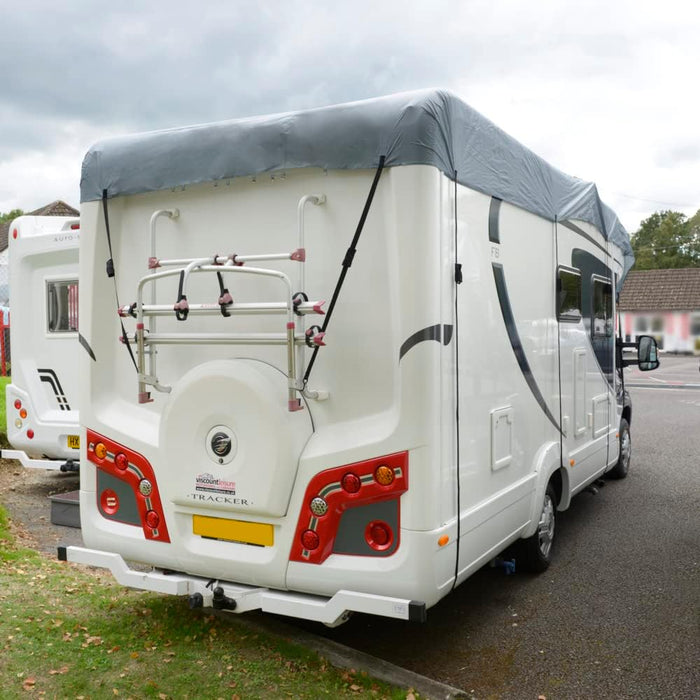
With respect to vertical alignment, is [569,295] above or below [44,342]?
above

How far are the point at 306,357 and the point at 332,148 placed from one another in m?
1.01

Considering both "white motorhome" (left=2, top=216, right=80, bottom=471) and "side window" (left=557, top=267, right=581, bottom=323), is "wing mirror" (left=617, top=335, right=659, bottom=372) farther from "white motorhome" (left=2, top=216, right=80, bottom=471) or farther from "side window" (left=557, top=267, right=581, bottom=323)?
"white motorhome" (left=2, top=216, right=80, bottom=471)

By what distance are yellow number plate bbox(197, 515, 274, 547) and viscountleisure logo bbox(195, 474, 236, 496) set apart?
17 cm

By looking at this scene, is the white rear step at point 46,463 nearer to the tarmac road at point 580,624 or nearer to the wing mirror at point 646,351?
the tarmac road at point 580,624

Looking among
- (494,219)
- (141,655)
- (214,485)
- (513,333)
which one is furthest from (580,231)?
(141,655)

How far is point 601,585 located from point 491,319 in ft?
7.60

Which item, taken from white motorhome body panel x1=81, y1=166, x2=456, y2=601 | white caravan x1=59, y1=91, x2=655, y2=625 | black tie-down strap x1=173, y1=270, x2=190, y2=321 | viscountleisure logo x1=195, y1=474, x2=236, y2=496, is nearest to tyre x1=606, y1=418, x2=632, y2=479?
white caravan x1=59, y1=91, x2=655, y2=625

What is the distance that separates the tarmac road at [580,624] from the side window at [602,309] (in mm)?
1724

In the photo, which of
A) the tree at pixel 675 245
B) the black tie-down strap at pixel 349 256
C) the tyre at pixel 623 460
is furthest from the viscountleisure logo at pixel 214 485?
the tree at pixel 675 245

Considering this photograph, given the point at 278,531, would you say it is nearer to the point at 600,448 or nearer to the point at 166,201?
the point at 166,201

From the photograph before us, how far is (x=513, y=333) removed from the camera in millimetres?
4617

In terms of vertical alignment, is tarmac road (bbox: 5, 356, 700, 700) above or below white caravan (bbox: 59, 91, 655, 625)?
below

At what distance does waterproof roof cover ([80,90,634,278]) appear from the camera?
140 inches

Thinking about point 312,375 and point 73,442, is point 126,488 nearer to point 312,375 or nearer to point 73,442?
point 312,375
